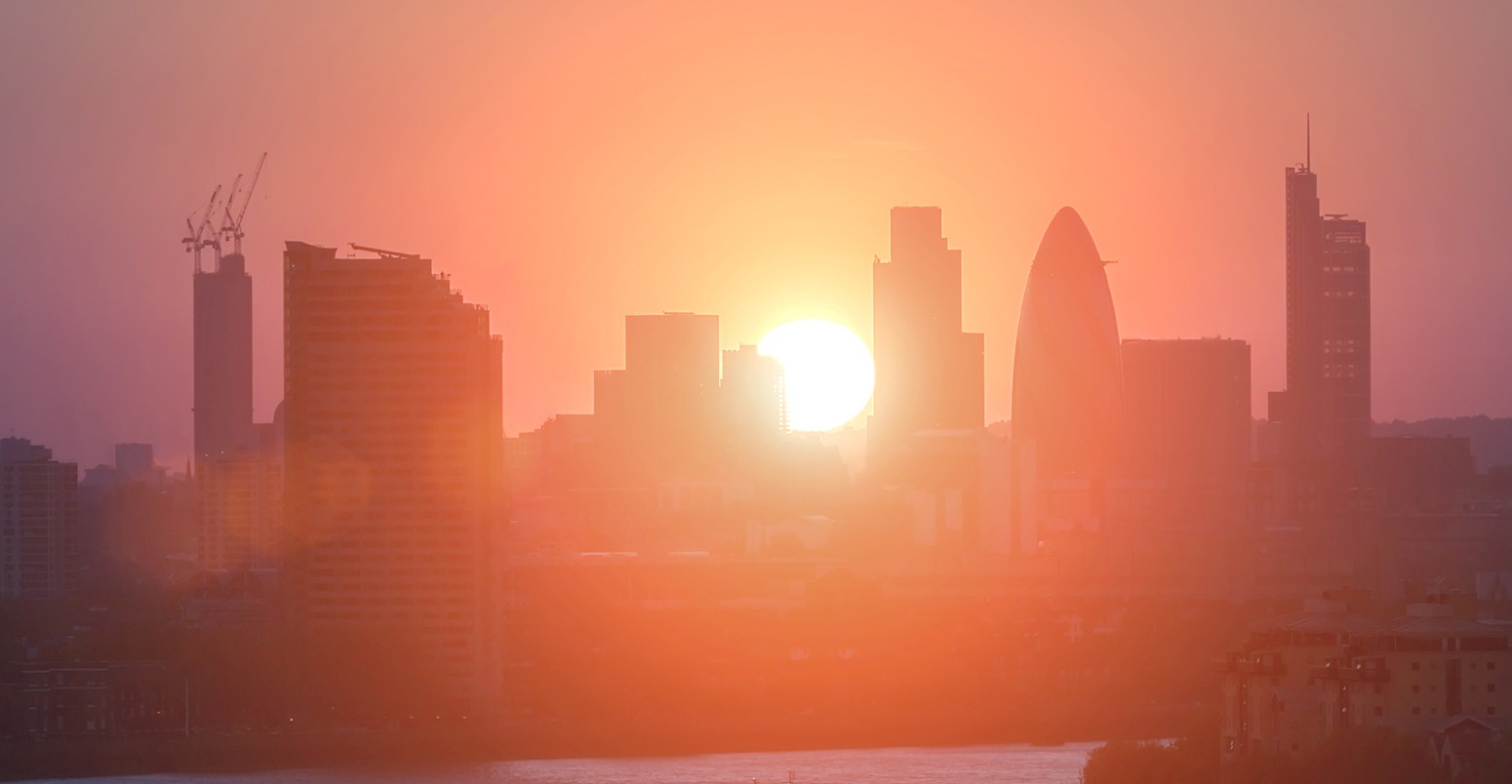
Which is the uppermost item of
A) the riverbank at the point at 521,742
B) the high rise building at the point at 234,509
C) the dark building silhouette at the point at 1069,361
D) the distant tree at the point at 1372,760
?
the dark building silhouette at the point at 1069,361

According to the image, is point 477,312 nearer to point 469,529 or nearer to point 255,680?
point 469,529

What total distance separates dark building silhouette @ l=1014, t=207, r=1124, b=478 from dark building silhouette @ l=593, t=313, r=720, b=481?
10.3 m

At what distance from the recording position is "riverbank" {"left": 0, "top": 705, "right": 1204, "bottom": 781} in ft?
125

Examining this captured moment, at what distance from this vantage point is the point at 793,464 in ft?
250

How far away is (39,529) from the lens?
68688mm

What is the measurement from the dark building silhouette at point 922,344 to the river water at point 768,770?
124ft

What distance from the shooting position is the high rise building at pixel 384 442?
1858 inches

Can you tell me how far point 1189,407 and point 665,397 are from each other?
521 inches

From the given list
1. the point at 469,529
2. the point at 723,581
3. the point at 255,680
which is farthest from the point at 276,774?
the point at 723,581

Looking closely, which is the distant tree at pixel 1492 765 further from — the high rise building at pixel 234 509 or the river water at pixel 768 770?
the high rise building at pixel 234 509

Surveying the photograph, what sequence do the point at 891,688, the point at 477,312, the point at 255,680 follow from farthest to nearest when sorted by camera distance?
the point at 477,312 < the point at 891,688 < the point at 255,680

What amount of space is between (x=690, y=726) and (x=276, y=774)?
23.1 ft

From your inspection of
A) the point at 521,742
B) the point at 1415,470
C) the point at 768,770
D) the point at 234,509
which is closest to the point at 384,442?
the point at 521,742

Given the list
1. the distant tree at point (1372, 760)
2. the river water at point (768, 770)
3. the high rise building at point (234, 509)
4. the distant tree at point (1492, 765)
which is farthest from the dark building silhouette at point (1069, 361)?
the distant tree at point (1492, 765)
